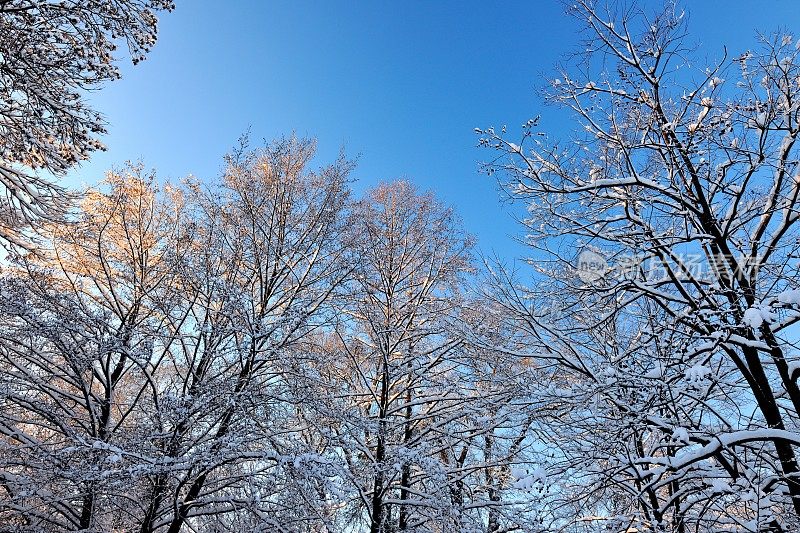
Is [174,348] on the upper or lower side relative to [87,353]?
upper

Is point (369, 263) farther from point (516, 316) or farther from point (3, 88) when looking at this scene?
point (3, 88)

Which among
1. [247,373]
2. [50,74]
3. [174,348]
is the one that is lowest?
[247,373]

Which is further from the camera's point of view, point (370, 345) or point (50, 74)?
point (370, 345)

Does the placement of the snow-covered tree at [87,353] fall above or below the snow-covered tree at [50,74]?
below

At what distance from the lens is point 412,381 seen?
8.61 meters

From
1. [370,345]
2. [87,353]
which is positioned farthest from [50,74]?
[370,345]

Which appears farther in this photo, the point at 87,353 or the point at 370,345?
the point at 370,345

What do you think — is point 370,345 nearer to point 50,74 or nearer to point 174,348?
point 174,348

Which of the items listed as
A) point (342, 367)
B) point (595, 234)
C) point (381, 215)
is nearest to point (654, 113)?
point (595, 234)

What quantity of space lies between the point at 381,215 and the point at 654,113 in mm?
6071

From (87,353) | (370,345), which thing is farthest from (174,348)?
(370,345)

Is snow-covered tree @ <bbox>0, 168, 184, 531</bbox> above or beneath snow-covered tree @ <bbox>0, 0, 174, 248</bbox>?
beneath

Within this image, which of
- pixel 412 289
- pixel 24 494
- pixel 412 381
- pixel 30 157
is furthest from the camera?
pixel 412 289

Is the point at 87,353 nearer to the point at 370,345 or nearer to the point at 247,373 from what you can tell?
the point at 247,373
